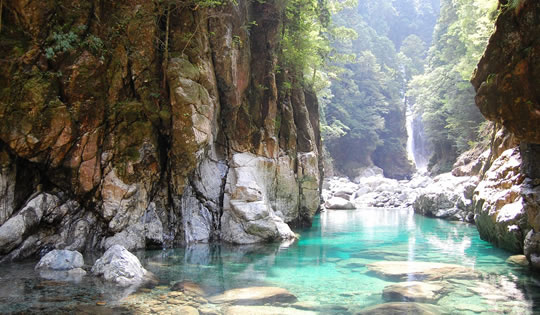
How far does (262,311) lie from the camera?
5.26m

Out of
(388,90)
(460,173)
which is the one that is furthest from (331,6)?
(388,90)

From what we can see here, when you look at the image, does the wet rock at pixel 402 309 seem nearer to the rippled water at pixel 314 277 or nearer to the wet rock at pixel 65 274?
the rippled water at pixel 314 277

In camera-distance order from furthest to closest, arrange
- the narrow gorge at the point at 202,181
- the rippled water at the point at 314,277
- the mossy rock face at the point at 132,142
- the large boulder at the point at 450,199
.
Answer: the large boulder at the point at 450,199 < the mossy rock face at the point at 132,142 < the narrow gorge at the point at 202,181 < the rippled water at the point at 314,277

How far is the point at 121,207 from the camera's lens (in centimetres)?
949

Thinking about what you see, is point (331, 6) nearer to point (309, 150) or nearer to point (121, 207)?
point (309, 150)

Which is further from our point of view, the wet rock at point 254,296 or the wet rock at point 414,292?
the wet rock at point 414,292

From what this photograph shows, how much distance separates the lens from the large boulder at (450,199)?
1884cm

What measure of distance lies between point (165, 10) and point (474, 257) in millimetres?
10935

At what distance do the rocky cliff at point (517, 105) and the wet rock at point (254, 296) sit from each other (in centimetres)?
548

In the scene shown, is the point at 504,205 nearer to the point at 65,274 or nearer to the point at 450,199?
the point at 65,274

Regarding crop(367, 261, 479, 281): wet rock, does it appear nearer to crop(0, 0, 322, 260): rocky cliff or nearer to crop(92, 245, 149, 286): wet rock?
crop(0, 0, 322, 260): rocky cliff

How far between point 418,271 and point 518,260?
288 centimetres

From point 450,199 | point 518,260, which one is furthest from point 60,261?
point 450,199

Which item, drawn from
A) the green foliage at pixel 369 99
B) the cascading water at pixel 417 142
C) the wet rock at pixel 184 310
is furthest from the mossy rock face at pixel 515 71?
the cascading water at pixel 417 142
